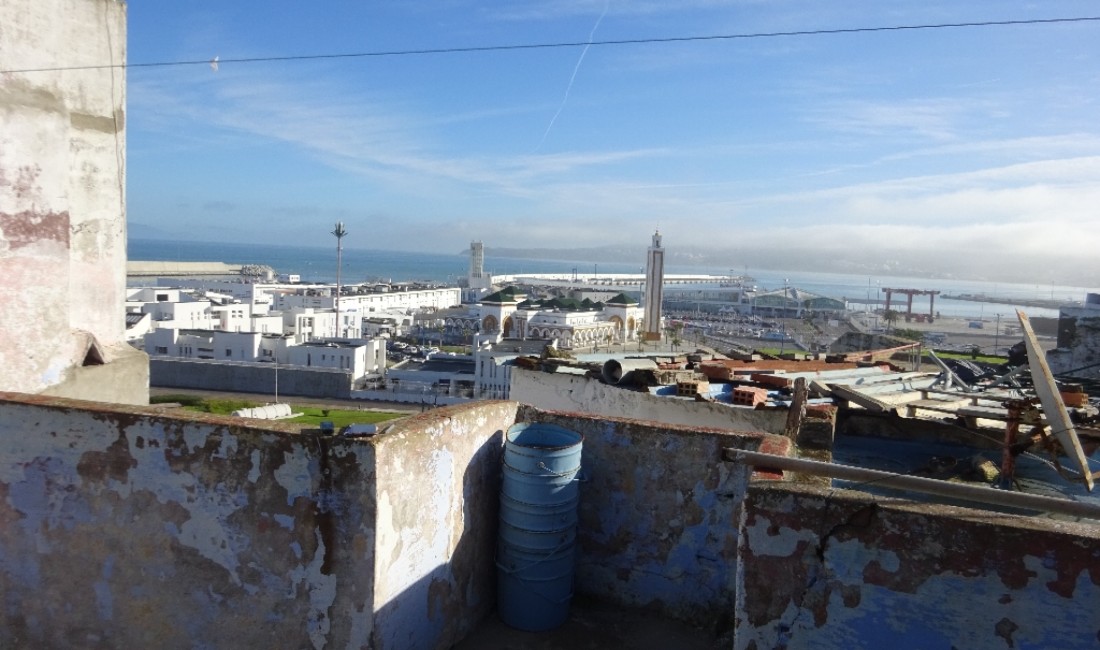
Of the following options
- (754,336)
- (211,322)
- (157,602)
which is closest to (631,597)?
(157,602)

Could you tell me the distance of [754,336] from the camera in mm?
63219

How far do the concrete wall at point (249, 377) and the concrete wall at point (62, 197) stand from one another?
33.1m

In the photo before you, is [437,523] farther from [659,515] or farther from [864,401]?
[864,401]

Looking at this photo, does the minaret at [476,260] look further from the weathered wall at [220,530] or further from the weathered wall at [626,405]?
the weathered wall at [220,530]

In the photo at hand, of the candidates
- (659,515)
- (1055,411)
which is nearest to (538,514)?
(659,515)

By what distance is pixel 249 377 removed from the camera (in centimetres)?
3884

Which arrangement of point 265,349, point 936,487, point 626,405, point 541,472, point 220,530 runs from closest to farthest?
point 936,487
point 220,530
point 541,472
point 626,405
point 265,349

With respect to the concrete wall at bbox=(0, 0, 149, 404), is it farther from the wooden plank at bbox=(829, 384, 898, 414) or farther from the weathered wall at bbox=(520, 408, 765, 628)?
the wooden plank at bbox=(829, 384, 898, 414)

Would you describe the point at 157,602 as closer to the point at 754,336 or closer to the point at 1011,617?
the point at 1011,617

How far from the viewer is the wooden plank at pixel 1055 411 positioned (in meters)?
4.65

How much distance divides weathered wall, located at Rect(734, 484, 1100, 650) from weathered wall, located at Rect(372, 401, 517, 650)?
62.9 inches

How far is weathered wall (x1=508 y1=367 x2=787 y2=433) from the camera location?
8.90 m

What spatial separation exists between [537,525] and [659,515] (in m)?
0.76

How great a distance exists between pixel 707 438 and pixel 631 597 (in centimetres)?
114
